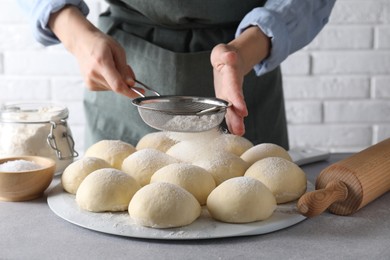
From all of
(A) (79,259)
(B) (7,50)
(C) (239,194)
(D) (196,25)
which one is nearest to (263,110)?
(D) (196,25)

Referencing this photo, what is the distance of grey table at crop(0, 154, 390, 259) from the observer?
24.1 inches

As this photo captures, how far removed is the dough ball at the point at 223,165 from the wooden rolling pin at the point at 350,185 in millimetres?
95

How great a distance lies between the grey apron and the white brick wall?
1.31 ft

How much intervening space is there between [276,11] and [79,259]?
52 centimetres

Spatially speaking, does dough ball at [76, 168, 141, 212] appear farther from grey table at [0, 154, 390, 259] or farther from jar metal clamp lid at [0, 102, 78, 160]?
jar metal clamp lid at [0, 102, 78, 160]

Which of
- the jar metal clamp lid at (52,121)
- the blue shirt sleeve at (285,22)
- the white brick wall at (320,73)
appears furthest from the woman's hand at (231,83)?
the white brick wall at (320,73)

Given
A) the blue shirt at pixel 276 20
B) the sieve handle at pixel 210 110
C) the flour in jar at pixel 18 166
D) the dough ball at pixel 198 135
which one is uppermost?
the blue shirt at pixel 276 20

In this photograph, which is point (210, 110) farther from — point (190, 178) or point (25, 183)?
point (25, 183)

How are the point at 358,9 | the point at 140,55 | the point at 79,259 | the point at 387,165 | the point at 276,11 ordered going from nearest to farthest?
the point at 79,259, the point at 387,165, the point at 276,11, the point at 140,55, the point at 358,9

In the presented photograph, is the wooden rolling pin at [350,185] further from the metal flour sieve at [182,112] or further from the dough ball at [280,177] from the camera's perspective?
the metal flour sieve at [182,112]

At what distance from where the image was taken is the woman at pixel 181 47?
0.90 meters

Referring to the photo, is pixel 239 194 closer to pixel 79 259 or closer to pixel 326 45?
pixel 79 259

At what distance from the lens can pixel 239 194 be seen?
672mm

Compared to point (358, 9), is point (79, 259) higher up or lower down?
lower down
